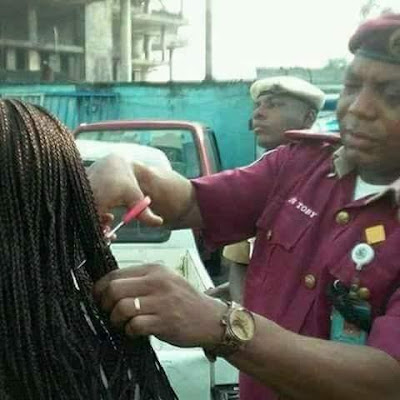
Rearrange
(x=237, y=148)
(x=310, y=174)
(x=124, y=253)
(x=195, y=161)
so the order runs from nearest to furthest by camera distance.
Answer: (x=310, y=174) < (x=124, y=253) < (x=195, y=161) < (x=237, y=148)

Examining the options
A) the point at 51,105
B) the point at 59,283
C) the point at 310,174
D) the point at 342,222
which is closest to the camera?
the point at 59,283

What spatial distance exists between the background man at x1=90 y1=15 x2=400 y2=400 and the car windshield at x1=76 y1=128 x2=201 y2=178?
415 centimetres

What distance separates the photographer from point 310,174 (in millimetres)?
1735

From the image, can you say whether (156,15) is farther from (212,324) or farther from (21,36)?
(212,324)

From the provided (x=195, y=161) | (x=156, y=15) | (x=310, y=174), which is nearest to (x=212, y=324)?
(x=310, y=174)

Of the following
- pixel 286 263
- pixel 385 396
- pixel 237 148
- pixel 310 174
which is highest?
pixel 310 174

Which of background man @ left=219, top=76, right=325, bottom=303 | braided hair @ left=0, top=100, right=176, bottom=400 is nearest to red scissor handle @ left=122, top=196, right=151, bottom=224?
braided hair @ left=0, top=100, right=176, bottom=400

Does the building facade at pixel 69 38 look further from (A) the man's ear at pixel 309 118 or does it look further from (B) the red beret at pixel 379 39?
(B) the red beret at pixel 379 39

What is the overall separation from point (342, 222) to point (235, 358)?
1.39 ft

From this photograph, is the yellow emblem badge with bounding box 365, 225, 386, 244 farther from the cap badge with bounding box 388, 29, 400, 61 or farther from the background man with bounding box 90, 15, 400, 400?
the cap badge with bounding box 388, 29, 400, 61

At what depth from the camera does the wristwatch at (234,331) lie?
1266 millimetres

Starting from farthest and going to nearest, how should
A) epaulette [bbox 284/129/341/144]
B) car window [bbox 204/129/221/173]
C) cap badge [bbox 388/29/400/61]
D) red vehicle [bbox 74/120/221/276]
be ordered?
1. car window [bbox 204/129/221/173]
2. red vehicle [bbox 74/120/221/276]
3. epaulette [bbox 284/129/341/144]
4. cap badge [bbox 388/29/400/61]

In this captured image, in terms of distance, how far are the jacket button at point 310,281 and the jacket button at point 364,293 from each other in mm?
105

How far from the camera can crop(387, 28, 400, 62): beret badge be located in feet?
5.12
